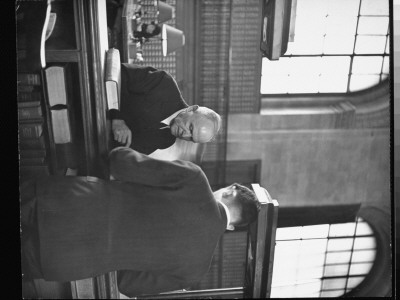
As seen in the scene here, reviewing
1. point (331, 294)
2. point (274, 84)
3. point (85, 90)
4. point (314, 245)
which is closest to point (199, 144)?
point (274, 84)

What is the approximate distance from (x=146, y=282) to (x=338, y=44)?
1.70m

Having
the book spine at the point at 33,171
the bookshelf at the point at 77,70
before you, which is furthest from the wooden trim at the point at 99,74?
the book spine at the point at 33,171

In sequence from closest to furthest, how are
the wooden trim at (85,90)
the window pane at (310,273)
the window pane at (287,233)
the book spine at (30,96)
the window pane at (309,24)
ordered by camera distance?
the wooden trim at (85,90) < the book spine at (30,96) < the window pane at (309,24) < the window pane at (287,233) < the window pane at (310,273)

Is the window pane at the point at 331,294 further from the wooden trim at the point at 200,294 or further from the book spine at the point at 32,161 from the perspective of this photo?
the book spine at the point at 32,161

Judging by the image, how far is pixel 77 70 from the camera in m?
2.19

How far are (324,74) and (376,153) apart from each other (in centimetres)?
53

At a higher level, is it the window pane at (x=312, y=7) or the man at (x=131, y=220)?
the window pane at (x=312, y=7)

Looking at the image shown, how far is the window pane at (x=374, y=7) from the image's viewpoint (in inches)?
93.0

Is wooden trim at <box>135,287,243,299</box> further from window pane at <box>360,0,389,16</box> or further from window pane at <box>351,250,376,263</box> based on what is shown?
window pane at <box>360,0,389,16</box>

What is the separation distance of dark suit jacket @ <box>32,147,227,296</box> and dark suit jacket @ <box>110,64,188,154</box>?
0.32 feet

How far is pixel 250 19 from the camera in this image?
7.53 ft

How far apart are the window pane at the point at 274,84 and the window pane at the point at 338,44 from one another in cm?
29

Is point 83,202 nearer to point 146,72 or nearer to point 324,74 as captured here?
point 146,72

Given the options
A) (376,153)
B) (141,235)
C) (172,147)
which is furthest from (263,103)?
(141,235)
